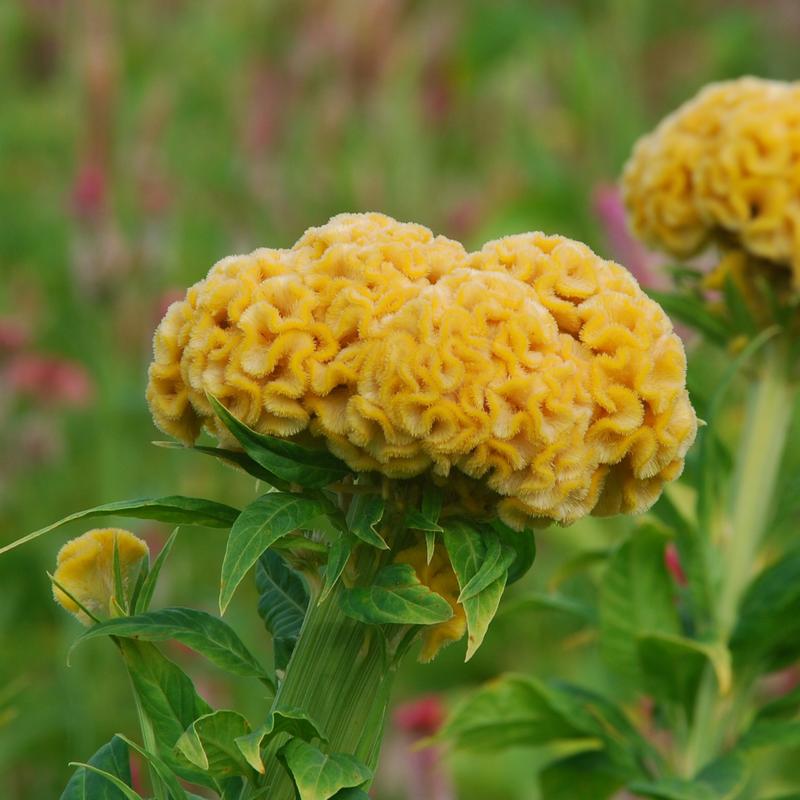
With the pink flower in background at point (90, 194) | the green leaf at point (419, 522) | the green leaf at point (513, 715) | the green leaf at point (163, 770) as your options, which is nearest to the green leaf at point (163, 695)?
the green leaf at point (163, 770)

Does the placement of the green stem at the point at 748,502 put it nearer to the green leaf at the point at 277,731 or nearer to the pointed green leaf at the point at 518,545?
the pointed green leaf at the point at 518,545

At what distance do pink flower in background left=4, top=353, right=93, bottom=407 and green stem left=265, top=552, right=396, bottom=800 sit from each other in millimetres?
2801

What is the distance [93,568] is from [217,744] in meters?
0.27

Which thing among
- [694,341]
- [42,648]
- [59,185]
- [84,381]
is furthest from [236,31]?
[694,341]

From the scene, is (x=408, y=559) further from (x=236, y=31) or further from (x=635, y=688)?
(x=236, y=31)

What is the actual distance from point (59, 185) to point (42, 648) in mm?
2980

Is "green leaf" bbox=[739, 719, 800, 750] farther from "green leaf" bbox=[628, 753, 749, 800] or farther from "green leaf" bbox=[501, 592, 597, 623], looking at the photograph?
"green leaf" bbox=[501, 592, 597, 623]

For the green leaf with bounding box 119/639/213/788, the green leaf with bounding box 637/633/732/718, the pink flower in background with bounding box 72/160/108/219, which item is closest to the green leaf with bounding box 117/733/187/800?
the green leaf with bounding box 119/639/213/788

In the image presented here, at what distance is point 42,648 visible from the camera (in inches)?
158

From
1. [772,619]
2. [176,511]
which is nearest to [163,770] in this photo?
[176,511]

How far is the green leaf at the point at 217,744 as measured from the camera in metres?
1.49

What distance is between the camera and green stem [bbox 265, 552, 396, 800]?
1629 millimetres

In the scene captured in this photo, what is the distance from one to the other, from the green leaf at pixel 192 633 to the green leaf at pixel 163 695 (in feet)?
0.09

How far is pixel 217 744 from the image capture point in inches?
60.9
